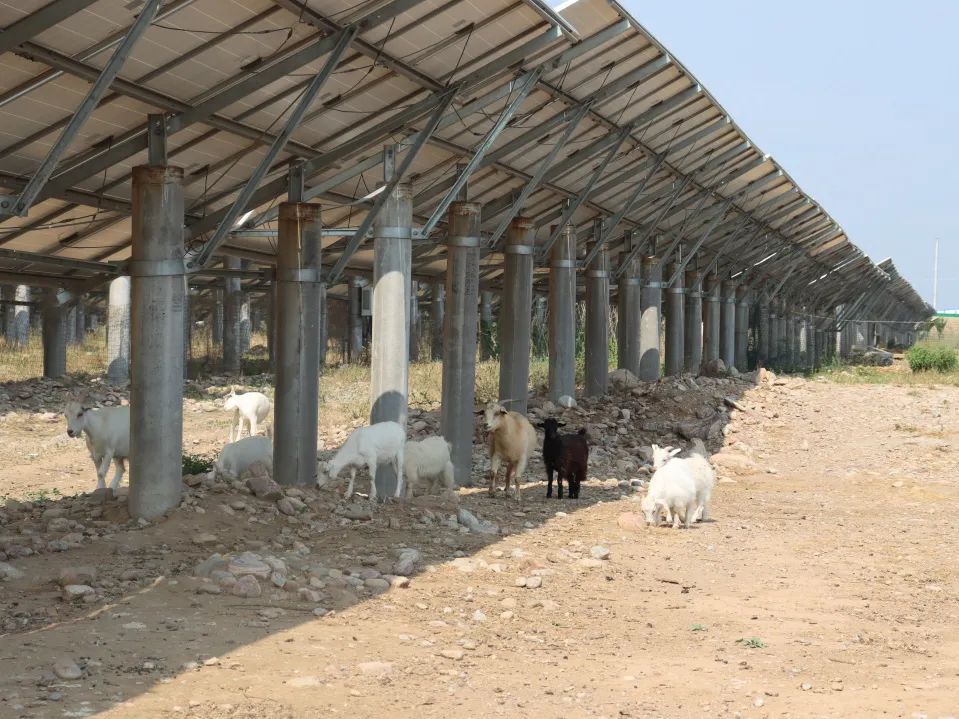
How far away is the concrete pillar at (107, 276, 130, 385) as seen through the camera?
83.0ft

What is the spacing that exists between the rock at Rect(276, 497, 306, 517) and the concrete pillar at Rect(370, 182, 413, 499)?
2.18m

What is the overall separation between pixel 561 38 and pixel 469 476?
18.3 ft

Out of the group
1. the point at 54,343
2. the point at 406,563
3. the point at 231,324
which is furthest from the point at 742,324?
the point at 406,563

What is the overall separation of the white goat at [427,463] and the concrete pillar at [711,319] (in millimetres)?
22546

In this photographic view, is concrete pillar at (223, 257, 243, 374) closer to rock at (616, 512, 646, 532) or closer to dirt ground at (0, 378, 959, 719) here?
dirt ground at (0, 378, 959, 719)

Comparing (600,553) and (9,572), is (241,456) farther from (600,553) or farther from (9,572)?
(9,572)

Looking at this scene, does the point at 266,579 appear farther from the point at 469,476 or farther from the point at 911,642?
the point at 469,476

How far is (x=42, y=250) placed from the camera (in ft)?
54.4

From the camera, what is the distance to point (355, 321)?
35.2 m

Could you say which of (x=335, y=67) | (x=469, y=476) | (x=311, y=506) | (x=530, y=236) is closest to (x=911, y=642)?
(x=311, y=506)

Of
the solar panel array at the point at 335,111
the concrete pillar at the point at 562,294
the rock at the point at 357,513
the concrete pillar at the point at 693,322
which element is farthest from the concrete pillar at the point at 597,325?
the rock at the point at 357,513

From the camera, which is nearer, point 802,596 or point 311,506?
point 802,596

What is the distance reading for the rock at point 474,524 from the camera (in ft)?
39.5


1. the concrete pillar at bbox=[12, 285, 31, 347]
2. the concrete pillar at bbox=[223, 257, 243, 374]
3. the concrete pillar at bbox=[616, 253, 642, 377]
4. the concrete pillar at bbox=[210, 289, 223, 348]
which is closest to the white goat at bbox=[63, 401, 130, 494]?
the concrete pillar at bbox=[616, 253, 642, 377]
